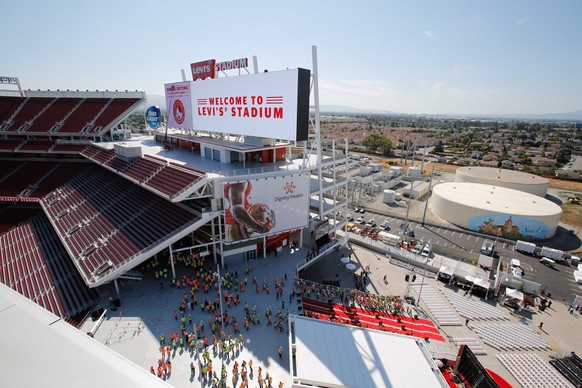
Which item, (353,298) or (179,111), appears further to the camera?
(179,111)

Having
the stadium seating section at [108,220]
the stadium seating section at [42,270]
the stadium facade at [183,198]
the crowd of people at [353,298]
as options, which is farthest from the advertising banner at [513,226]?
the stadium seating section at [42,270]

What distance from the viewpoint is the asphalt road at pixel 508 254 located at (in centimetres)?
2873

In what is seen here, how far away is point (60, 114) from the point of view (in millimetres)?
47844

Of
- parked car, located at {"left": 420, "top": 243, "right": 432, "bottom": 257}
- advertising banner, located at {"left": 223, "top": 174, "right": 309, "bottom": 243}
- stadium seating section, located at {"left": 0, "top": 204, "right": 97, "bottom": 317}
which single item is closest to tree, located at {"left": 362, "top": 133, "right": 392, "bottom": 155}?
parked car, located at {"left": 420, "top": 243, "right": 432, "bottom": 257}

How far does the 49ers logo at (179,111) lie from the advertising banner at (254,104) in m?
1.09

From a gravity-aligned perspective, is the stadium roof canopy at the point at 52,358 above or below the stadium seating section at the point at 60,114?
below

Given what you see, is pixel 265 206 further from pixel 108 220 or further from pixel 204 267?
pixel 108 220

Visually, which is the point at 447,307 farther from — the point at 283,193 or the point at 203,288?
the point at 203,288

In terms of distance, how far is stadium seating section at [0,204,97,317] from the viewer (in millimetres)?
21281

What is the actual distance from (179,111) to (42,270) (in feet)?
76.1

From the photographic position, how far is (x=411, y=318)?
2291 centimetres

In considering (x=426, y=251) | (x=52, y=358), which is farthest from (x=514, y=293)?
(x=52, y=358)

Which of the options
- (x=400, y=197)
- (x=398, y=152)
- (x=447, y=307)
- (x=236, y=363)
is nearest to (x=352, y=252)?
(x=447, y=307)

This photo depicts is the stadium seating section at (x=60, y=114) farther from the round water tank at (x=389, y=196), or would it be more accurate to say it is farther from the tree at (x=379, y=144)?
the tree at (x=379, y=144)
